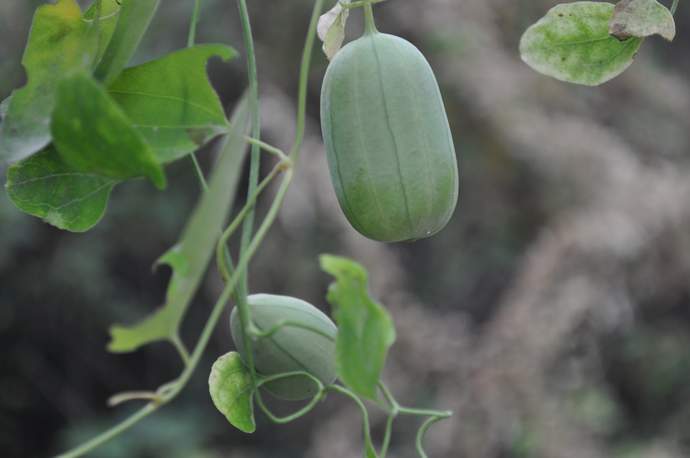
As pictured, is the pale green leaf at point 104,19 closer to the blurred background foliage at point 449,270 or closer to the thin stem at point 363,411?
the thin stem at point 363,411

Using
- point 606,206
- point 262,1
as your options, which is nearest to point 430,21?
point 262,1

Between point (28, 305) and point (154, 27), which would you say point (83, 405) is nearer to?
point (28, 305)

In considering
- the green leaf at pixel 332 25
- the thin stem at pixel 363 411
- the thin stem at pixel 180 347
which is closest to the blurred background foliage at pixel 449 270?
the green leaf at pixel 332 25

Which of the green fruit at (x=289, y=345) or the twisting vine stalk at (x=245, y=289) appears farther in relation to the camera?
the green fruit at (x=289, y=345)

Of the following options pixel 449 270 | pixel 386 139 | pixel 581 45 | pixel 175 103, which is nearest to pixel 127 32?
pixel 175 103

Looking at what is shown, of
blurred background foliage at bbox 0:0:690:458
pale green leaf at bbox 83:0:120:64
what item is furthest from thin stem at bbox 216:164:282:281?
blurred background foliage at bbox 0:0:690:458
